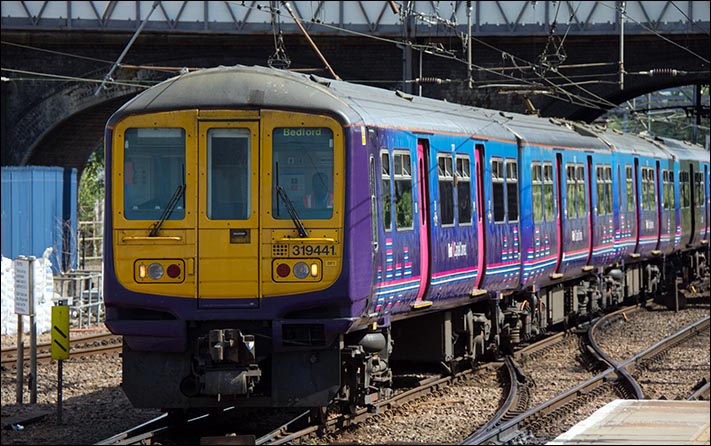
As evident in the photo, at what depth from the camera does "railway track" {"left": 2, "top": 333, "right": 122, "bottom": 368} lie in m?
16.3

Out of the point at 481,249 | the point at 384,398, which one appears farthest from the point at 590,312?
the point at 384,398

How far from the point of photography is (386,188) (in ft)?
36.8

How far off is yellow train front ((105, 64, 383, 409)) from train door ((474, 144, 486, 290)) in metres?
3.97

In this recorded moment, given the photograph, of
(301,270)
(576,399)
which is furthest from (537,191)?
(301,270)

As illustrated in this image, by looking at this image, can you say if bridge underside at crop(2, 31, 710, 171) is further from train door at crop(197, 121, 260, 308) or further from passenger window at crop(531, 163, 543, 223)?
train door at crop(197, 121, 260, 308)

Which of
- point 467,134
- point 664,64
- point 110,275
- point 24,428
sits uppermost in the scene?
point 664,64

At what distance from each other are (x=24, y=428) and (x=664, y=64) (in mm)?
24089

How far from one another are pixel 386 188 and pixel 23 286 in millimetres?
4482

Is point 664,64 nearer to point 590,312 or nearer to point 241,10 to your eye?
point 241,10

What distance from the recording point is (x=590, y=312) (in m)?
21.0

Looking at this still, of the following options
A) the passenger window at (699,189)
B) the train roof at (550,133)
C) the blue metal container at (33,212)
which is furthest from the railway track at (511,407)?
the passenger window at (699,189)

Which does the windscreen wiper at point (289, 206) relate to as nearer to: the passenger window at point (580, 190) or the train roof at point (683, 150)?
the passenger window at point (580, 190)

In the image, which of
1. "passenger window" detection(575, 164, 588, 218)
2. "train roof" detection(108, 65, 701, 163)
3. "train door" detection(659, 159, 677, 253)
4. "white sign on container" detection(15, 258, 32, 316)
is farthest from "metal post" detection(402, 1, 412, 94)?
"white sign on container" detection(15, 258, 32, 316)

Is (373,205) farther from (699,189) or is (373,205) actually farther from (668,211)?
(699,189)
